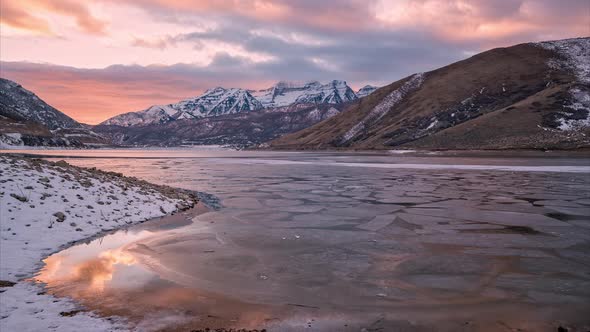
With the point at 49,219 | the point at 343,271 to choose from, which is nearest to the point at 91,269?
the point at 49,219

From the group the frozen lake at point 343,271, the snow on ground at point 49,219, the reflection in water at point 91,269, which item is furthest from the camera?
the reflection in water at point 91,269

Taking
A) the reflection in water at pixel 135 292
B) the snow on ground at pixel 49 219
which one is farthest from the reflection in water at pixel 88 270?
the snow on ground at pixel 49 219

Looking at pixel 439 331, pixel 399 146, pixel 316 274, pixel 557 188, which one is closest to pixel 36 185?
pixel 316 274

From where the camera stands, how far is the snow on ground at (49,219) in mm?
7824

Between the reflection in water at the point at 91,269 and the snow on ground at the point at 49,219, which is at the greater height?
the snow on ground at the point at 49,219

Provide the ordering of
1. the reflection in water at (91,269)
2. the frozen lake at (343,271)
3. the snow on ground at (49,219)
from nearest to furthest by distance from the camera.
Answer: the snow on ground at (49,219) → the frozen lake at (343,271) → the reflection in water at (91,269)

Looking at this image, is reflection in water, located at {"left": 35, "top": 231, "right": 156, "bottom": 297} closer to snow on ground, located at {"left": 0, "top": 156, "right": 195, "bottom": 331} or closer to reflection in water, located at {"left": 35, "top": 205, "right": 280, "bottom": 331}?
reflection in water, located at {"left": 35, "top": 205, "right": 280, "bottom": 331}

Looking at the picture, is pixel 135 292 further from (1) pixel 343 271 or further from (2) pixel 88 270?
(1) pixel 343 271

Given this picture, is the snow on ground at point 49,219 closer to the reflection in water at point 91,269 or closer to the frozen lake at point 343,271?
the reflection in water at point 91,269

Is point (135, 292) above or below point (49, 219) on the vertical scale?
below

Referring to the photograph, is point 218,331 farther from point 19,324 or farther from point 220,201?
point 220,201

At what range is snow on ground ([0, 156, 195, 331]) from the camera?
7.82 meters

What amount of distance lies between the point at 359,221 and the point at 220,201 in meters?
10.7

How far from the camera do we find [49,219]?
606 inches
